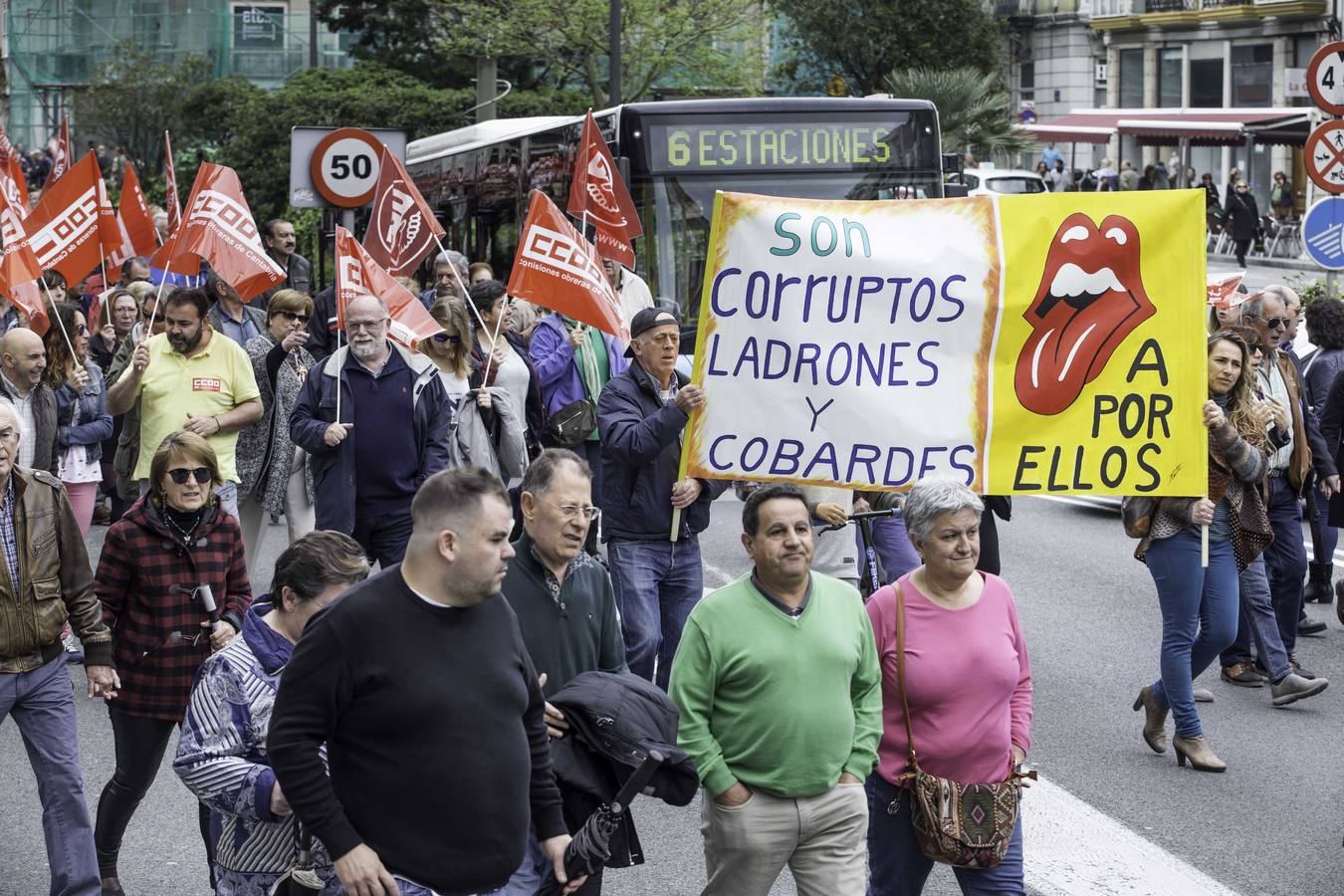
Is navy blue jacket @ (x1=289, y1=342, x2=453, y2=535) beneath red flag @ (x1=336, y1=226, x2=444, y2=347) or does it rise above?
beneath

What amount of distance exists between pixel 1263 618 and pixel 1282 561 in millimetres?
650

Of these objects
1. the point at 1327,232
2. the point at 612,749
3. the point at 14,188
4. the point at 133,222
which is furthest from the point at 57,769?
the point at 1327,232

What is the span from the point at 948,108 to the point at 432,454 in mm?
33021

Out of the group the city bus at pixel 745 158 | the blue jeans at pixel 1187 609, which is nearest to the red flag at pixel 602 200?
the city bus at pixel 745 158

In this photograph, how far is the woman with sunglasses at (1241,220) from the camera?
122ft

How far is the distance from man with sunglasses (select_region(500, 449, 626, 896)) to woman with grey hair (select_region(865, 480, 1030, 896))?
780 millimetres

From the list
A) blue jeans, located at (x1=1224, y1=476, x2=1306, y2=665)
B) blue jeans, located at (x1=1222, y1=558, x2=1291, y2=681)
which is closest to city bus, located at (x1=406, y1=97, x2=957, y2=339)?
blue jeans, located at (x1=1224, y1=476, x2=1306, y2=665)

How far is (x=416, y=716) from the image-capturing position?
3.85 metres

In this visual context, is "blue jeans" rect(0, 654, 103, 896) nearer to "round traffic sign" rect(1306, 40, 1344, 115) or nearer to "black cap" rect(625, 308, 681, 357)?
"black cap" rect(625, 308, 681, 357)

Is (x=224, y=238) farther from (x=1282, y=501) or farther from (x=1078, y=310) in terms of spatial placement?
(x=1282, y=501)

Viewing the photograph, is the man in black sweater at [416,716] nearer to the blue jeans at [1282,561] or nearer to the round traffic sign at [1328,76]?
the blue jeans at [1282,561]

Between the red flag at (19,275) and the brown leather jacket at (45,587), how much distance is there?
4.56 meters

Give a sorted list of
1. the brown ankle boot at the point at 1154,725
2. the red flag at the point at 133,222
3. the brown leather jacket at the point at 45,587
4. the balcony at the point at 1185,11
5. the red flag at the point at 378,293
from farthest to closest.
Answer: the balcony at the point at 1185,11 → the red flag at the point at 133,222 → the red flag at the point at 378,293 → the brown ankle boot at the point at 1154,725 → the brown leather jacket at the point at 45,587

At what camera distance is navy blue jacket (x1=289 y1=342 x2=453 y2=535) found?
8125 millimetres
